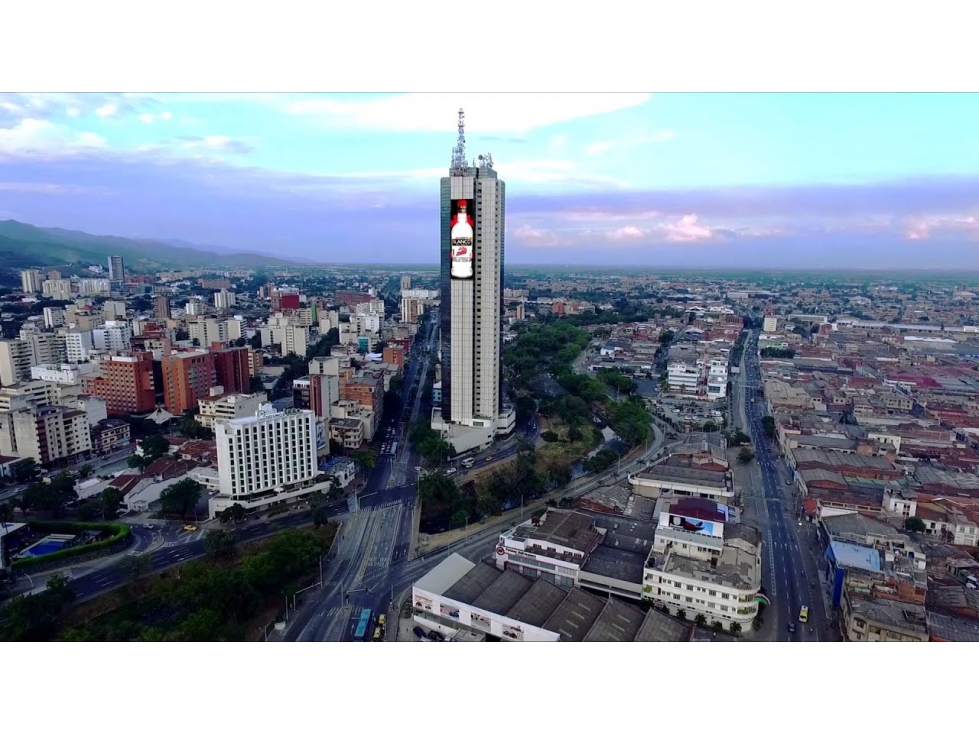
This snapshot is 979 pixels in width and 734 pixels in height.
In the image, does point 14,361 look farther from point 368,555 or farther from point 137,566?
point 368,555

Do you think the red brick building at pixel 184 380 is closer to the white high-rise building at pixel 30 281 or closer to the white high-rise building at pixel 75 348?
the white high-rise building at pixel 75 348

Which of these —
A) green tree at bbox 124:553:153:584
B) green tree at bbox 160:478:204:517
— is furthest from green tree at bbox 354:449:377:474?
green tree at bbox 124:553:153:584

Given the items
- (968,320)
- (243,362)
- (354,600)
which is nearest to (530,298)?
(968,320)

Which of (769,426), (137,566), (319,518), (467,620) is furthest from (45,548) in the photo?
(769,426)

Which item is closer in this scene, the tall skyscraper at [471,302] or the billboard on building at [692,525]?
the billboard on building at [692,525]

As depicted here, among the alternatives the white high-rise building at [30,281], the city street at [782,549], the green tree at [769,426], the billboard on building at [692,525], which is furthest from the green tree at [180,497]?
the white high-rise building at [30,281]
